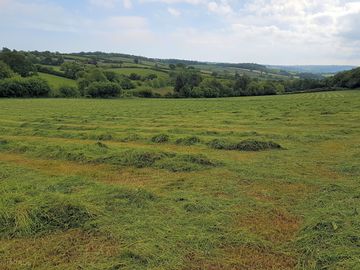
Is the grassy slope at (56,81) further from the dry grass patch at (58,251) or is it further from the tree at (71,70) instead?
the dry grass patch at (58,251)

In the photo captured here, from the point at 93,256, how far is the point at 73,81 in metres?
93.0

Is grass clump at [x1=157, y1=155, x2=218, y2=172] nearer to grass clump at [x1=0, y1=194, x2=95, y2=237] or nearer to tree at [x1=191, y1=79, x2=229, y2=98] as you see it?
grass clump at [x1=0, y1=194, x2=95, y2=237]

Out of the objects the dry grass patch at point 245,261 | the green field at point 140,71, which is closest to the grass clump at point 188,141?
the dry grass patch at point 245,261

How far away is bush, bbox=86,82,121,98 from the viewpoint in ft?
250

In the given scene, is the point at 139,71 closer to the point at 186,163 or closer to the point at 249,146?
the point at 249,146

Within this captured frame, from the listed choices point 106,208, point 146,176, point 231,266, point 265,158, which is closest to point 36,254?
point 106,208

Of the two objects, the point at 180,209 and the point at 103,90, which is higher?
the point at 180,209

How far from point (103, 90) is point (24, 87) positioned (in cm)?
1715

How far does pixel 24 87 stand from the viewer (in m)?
67.1

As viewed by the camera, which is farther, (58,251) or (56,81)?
(56,81)

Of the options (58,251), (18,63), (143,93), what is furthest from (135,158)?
(18,63)

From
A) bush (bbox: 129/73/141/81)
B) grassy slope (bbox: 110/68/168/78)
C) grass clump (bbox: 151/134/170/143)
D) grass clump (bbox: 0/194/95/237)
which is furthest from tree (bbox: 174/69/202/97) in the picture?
→ grass clump (bbox: 0/194/95/237)

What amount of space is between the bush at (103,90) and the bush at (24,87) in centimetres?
927

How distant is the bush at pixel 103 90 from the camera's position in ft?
250
